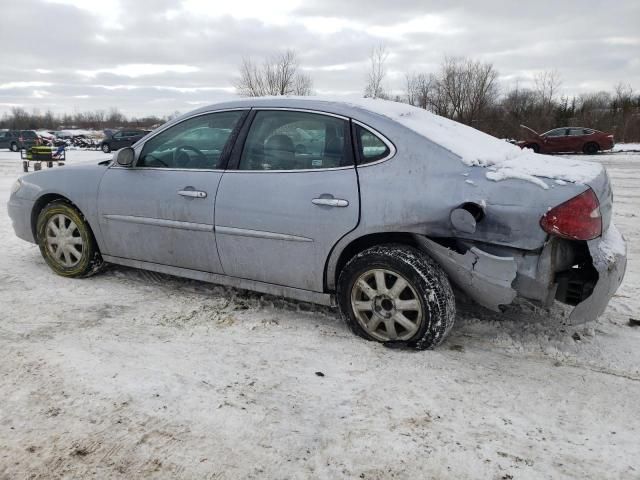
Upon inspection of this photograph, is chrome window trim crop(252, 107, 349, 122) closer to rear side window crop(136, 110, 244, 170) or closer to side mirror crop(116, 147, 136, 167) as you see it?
rear side window crop(136, 110, 244, 170)

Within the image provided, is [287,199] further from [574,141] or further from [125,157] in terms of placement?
[574,141]

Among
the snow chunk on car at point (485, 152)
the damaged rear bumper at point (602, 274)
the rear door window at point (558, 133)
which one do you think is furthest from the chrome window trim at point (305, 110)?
the rear door window at point (558, 133)

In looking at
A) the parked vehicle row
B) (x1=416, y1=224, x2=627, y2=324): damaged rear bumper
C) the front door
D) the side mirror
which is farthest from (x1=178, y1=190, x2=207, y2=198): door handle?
the parked vehicle row

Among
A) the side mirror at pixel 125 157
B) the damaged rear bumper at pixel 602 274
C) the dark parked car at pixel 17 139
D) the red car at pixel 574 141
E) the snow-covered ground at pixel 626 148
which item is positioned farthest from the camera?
the dark parked car at pixel 17 139

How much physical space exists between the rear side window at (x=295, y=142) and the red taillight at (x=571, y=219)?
1.21 m

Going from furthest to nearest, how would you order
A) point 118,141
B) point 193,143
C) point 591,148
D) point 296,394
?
point 118,141, point 591,148, point 193,143, point 296,394

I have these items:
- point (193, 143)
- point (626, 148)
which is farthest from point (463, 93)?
point (193, 143)

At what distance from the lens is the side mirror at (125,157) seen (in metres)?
3.99

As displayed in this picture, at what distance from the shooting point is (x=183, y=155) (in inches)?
151

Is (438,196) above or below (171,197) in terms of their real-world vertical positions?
above

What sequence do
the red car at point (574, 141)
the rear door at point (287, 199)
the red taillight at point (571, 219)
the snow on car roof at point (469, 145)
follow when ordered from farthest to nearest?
the red car at point (574, 141)
the rear door at point (287, 199)
the snow on car roof at point (469, 145)
the red taillight at point (571, 219)

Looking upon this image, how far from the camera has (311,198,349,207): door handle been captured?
3.10 m

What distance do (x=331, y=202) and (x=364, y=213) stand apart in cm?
22

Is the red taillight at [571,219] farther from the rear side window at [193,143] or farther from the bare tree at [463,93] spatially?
the bare tree at [463,93]
